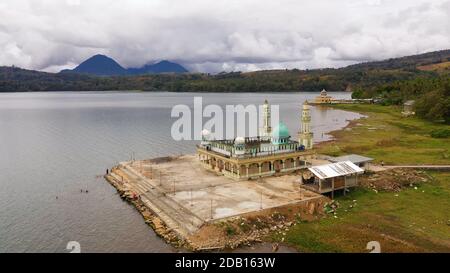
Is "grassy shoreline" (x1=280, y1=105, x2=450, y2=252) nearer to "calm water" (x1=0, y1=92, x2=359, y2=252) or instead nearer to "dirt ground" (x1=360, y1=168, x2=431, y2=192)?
"dirt ground" (x1=360, y1=168, x2=431, y2=192)

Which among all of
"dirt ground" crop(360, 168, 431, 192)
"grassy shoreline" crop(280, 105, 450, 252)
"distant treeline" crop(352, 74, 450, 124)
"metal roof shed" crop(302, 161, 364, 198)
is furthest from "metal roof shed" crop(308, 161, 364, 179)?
"distant treeline" crop(352, 74, 450, 124)

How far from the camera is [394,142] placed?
72.4 meters

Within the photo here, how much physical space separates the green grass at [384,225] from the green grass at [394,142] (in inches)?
627

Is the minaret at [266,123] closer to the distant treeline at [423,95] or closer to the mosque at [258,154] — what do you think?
the mosque at [258,154]

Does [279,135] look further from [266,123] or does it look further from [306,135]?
[266,123]

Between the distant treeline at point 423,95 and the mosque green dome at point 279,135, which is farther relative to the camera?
the distant treeline at point 423,95

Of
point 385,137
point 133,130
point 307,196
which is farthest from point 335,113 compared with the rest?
point 307,196

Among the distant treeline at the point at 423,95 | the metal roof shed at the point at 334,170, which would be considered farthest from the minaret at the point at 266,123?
the distant treeline at the point at 423,95

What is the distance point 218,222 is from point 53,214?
62.8 ft

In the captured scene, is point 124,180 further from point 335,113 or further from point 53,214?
point 335,113

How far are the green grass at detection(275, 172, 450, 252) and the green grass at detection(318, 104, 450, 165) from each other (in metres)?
15.9

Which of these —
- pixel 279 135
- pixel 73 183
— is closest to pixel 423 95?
pixel 279 135

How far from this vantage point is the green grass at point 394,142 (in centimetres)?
5921

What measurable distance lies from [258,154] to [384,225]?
61.4 feet
